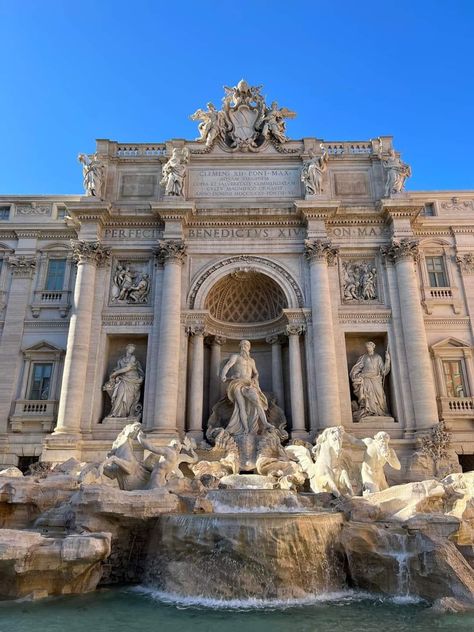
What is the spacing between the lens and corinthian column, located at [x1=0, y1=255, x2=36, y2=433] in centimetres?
1769

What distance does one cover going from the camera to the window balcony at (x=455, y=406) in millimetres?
17094

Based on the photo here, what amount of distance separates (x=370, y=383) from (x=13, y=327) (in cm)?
1390

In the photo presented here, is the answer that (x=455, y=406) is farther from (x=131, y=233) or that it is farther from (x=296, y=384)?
(x=131, y=233)

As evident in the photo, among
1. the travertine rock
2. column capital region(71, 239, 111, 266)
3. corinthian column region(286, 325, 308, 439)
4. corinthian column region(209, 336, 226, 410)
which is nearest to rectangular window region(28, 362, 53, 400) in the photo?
column capital region(71, 239, 111, 266)

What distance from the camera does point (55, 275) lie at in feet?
65.3

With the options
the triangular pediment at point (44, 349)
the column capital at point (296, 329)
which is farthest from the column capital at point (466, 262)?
the triangular pediment at point (44, 349)

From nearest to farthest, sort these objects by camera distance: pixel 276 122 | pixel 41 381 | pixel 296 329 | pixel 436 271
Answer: pixel 296 329, pixel 41 381, pixel 436 271, pixel 276 122

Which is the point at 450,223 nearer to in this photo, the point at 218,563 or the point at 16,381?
the point at 218,563

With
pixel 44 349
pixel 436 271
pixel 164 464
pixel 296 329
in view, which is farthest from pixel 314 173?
pixel 164 464

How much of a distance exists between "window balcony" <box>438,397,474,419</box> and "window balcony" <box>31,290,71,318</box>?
1478cm

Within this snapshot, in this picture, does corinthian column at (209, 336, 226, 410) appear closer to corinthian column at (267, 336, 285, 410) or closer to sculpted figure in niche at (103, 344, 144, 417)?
corinthian column at (267, 336, 285, 410)

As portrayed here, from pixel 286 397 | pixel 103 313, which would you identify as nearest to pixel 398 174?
pixel 286 397

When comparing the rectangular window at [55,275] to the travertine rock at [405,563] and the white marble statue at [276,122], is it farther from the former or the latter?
the travertine rock at [405,563]

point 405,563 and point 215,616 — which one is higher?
point 405,563
